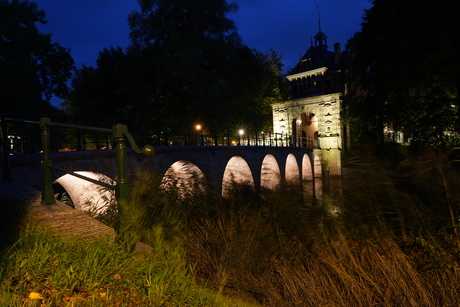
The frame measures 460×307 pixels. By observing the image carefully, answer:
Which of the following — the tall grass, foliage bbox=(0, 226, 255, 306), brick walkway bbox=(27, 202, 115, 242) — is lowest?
the tall grass

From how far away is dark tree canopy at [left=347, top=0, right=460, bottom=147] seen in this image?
38.1 ft

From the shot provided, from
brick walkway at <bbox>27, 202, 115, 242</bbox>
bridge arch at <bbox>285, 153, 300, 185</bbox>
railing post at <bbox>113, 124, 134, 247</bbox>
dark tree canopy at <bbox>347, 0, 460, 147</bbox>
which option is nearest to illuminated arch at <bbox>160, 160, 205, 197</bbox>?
brick walkway at <bbox>27, 202, 115, 242</bbox>

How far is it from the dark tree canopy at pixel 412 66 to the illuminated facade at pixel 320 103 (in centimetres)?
1242

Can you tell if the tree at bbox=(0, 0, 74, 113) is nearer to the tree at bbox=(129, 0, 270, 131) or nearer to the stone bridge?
the tree at bbox=(129, 0, 270, 131)

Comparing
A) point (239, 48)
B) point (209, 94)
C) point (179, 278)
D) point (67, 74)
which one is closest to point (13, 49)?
point (67, 74)

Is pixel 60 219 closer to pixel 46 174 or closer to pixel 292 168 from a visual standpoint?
pixel 46 174

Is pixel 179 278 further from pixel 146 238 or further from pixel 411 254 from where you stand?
pixel 411 254

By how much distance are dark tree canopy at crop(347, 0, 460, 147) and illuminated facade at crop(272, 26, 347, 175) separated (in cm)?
1242

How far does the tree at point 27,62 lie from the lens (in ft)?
48.4


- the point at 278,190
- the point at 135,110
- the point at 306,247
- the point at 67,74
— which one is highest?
the point at 67,74

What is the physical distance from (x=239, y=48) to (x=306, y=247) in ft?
57.3

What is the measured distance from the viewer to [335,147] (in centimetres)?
2870

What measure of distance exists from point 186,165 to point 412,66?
967cm

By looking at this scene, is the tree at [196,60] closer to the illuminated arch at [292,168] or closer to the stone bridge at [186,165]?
the stone bridge at [186,165]
